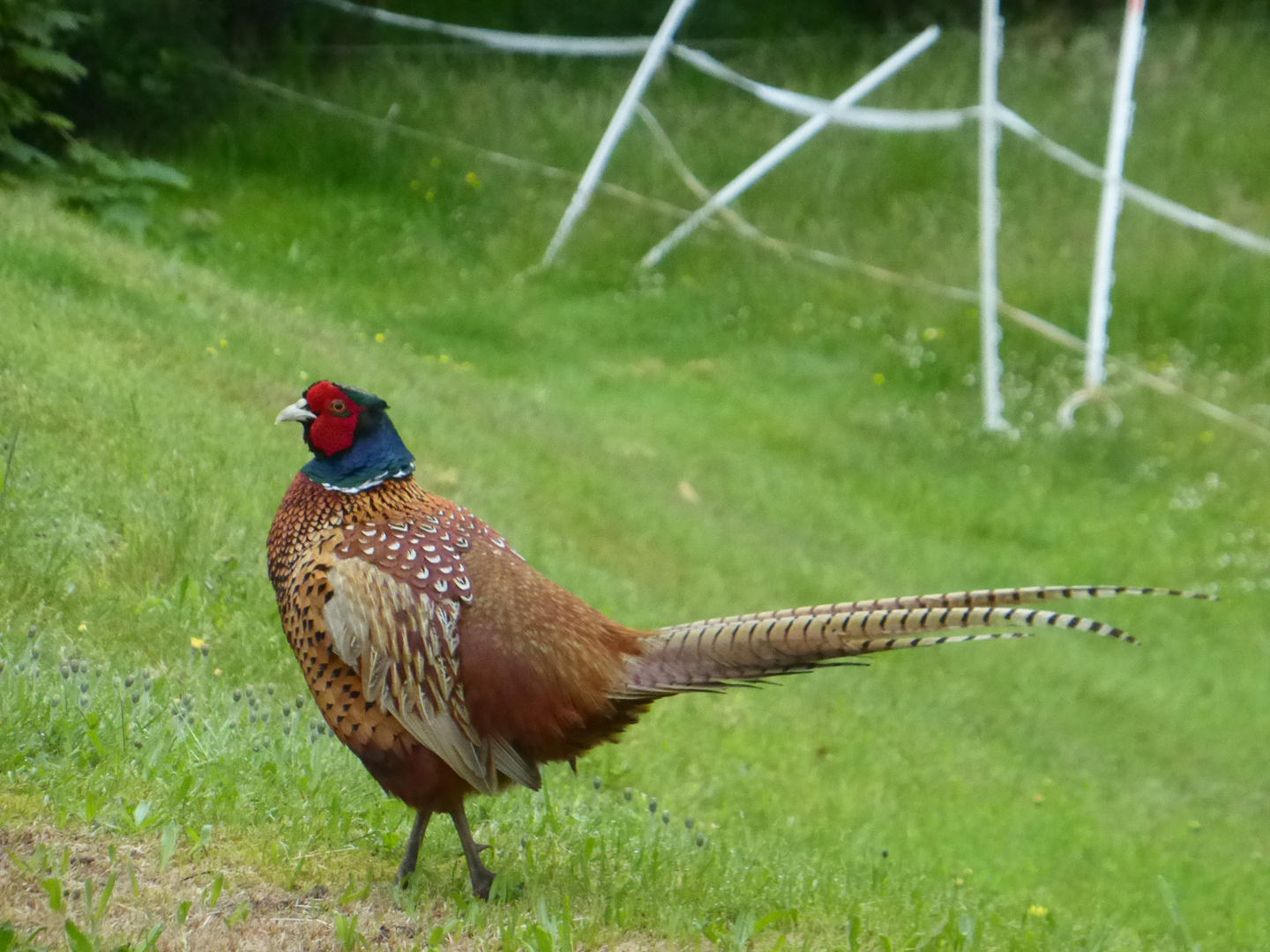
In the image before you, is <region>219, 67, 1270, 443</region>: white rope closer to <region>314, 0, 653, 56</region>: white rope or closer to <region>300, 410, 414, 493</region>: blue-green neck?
<region>314, 0, 653, 56</region>: white rope

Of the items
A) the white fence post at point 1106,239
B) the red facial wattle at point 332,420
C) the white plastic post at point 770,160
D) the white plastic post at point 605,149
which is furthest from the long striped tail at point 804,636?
the white plastic post at point 770,160

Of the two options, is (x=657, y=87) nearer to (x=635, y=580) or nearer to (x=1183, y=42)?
(x=1183, y=42)

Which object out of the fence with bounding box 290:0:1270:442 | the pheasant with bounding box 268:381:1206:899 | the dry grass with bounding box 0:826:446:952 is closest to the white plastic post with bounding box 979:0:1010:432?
the fence with bounding box 290:0:1270:442

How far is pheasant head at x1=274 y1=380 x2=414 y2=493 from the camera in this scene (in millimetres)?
4918

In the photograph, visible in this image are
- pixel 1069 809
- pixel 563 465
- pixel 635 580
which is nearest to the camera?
pixel 1069 809

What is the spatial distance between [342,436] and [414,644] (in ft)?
2.56

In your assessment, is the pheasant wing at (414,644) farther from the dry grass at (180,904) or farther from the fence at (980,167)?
the fence at (980,167)

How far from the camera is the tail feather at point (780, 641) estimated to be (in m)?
4.16

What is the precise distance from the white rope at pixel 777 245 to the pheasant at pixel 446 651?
13.0m

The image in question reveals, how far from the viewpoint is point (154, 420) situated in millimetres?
8688

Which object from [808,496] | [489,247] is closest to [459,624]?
[808,496]

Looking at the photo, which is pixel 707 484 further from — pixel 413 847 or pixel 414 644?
pixel 414 644

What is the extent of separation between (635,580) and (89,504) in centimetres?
430

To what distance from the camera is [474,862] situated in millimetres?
4867
